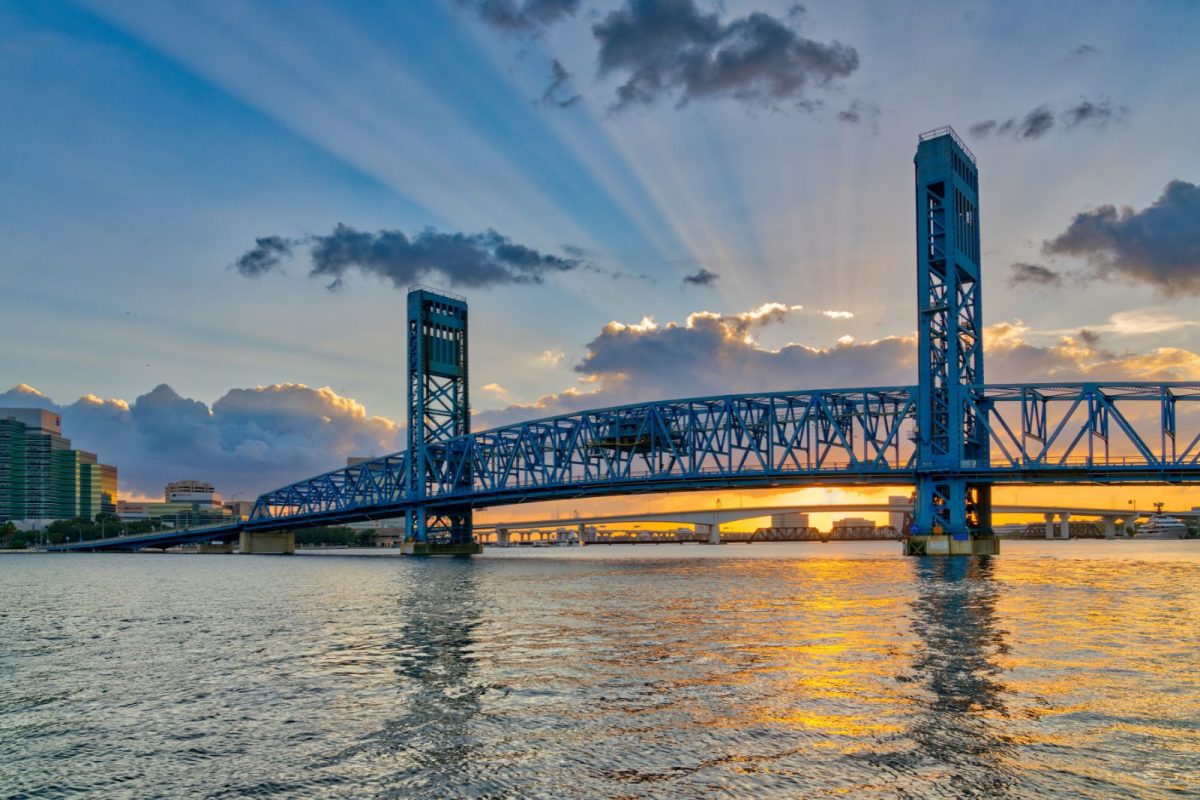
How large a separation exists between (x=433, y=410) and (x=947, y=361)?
7919cm

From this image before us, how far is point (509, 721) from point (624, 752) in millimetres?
3747

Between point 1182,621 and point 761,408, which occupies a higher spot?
point 761,408

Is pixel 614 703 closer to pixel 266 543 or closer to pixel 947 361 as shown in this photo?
pixel 947 361

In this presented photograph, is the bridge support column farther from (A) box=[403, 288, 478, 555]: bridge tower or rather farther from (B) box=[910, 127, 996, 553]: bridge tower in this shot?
(B) box=[910, 127, 996, 553]: bridge tower

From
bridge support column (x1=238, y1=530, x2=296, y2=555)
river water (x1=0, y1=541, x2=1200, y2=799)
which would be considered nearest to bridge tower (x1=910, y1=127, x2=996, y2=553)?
river water (x1=0, y1=541, x2=1200, y2=799)

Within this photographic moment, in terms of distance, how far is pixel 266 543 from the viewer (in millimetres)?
189625

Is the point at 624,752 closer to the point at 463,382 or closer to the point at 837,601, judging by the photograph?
the point at 837,601

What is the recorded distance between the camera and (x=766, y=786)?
51.9 feet

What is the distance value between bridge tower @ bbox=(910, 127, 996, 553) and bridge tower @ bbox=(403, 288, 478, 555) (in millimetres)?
71466

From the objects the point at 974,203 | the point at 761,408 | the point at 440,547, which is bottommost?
the point at 440,547

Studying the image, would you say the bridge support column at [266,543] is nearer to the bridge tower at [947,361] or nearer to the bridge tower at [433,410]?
the bridge tower at [433,410]

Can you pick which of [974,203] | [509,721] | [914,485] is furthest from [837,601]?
[974,203]

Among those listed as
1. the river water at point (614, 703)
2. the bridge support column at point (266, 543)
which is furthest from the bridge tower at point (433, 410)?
the river water at point (614, 703)

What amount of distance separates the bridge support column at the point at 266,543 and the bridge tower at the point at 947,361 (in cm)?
12991
